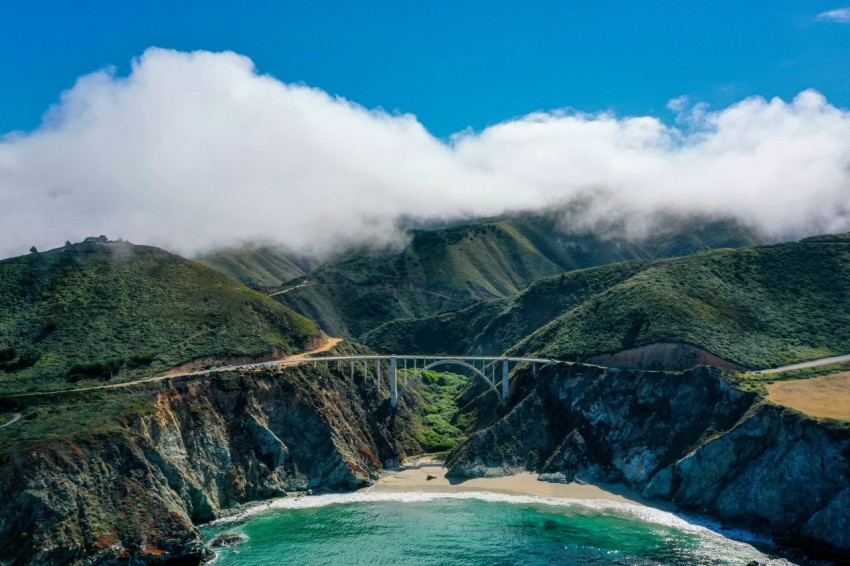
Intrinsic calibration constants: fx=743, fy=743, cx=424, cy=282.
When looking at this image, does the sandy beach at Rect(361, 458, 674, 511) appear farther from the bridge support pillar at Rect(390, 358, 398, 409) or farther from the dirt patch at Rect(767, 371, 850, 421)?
the dirt patch at Rect(767, 371, 850, 421)

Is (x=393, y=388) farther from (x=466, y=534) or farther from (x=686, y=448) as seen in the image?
(x=686, y=448)

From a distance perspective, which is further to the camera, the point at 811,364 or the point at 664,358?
the point at 664,358

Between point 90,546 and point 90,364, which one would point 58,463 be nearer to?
point 90,546

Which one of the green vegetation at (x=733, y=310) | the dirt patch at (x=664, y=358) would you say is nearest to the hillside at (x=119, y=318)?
the green vegetation at (x=733, y=310)

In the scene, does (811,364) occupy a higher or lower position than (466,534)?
higher

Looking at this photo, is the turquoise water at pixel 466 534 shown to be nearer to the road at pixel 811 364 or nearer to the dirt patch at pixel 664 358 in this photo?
the dirt patch at pixel 664 358

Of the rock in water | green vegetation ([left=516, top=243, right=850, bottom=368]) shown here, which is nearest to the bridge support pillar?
green vegetation ([left=516, top=243, right=850, bottom=368])

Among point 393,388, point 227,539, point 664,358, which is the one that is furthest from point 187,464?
point 664,358
